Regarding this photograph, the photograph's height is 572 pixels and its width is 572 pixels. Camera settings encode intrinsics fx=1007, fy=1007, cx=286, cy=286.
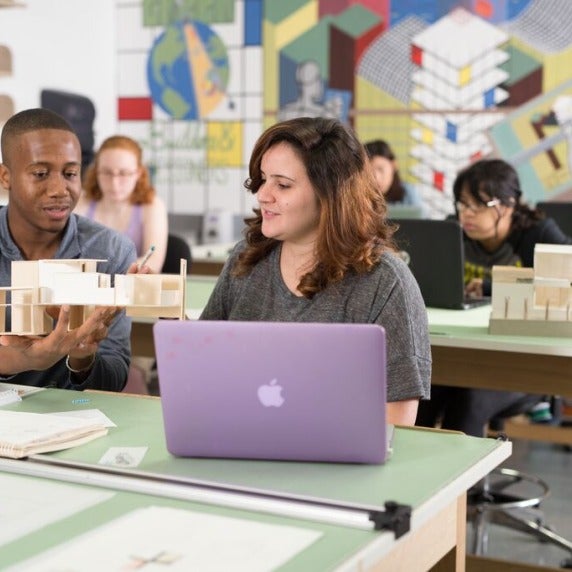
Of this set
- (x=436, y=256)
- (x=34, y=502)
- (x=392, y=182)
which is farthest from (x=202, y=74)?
(x=34, y=502)

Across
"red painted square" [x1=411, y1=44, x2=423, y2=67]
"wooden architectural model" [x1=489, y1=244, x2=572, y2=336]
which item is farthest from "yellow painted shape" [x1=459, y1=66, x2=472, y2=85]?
"wooden architectural model" [x1=489, y1=244, x2=572, y2=336]

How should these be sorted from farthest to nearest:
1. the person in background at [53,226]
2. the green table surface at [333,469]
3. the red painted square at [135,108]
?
the red painted square at [135,108]
the person in background at [53,226]
the green table surface at [333,469]

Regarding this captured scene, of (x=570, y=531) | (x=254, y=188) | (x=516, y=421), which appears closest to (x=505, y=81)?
(x=516, y=421)

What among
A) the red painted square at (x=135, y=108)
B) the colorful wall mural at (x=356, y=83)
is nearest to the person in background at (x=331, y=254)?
the colorful wall mural at (x=356, y=83)

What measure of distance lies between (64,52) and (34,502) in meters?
5.16

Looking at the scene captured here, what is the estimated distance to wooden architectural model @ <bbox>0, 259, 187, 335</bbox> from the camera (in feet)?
5.88

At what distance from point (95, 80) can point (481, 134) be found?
2484 millimetres

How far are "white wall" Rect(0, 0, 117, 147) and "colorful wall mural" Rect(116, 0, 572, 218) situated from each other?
0.38 feet

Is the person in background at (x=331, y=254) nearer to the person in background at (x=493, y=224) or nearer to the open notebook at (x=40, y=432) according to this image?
the open notebook at (x=40, y=432)

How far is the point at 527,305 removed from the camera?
263 centimetres

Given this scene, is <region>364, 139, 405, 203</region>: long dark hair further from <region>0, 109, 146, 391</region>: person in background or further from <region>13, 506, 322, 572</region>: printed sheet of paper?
<region>13, 506, 322, 572</region>: printed sheet of paper

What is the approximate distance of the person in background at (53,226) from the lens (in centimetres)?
222

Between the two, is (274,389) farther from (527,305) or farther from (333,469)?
(527,305)

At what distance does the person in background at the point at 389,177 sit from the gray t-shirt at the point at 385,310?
106 inches
